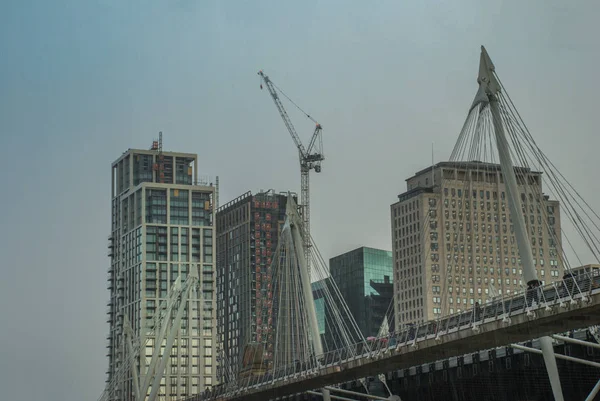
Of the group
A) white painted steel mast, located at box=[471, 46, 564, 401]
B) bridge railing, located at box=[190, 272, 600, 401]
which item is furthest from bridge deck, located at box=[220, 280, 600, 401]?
white painted steel mast, located at box=[471, 46, 564, 401]

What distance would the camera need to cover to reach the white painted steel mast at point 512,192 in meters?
64.6

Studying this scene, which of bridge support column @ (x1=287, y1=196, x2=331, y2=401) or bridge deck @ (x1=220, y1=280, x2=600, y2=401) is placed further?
bridge support column @ (x1=287, y1=196, x2=331, y2=401)

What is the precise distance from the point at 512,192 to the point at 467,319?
340 inches

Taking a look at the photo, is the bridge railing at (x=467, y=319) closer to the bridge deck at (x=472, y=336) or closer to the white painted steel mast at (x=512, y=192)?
the bridge deck at (x=472, y=336)

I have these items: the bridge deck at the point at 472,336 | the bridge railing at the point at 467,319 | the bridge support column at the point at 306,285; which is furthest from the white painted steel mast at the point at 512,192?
the bridge support column at the point at 306,285

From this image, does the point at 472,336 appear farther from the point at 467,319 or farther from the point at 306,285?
the point at 306,285

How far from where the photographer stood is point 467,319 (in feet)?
231

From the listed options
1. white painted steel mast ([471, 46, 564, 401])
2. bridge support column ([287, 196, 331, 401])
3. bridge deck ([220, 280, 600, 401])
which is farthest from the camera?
bridge support column ([287, 196, 331, 401])

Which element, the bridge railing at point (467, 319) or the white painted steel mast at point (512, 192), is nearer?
the bridge railing at point (467, 319)

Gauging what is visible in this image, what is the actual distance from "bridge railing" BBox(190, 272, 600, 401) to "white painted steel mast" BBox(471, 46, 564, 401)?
4.37 ft

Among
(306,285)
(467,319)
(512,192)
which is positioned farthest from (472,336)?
(306,285)

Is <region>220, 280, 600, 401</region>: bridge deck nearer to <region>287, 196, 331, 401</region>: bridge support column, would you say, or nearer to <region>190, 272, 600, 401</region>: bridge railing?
<region>190, 272, 600, 401</region>: bridge railing

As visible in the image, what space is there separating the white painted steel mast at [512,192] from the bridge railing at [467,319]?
1.33 metres

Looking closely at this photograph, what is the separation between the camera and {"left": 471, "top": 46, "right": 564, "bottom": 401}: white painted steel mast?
64562 millimetres
